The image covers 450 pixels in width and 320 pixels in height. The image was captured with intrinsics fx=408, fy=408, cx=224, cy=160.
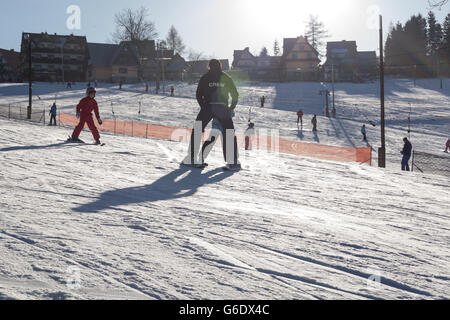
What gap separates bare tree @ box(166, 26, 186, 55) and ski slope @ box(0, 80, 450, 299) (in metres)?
89.4

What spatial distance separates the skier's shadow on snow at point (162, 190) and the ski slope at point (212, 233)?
0.02 m

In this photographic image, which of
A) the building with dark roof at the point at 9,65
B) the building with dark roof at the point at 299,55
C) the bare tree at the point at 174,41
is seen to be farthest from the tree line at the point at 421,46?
the building with dark roof at the point at 9,65

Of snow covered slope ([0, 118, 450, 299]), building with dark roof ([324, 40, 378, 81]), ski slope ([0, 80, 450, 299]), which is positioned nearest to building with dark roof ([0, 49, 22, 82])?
building with dark roof ([324, 40, 378, 81])

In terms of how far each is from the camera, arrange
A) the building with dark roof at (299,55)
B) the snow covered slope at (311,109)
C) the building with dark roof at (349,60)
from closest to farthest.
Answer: the snow covered slope at (311,109) → the building with dark roof at (299,55) → the building with dark roof at (349,60)

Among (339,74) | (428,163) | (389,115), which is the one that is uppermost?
(339,74)

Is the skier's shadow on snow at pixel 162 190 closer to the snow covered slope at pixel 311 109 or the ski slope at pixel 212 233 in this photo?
the ski slope at pixel 212 233

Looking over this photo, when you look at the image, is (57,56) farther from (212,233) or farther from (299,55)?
(212,233)

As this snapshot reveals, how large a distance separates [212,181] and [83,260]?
10.8ft

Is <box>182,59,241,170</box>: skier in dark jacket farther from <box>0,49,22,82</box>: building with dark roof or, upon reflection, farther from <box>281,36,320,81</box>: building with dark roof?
<box>0,49,22,82</box>: building with dark roof

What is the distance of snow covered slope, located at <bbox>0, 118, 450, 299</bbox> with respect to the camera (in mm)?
2346

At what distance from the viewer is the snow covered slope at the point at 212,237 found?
235 cm
